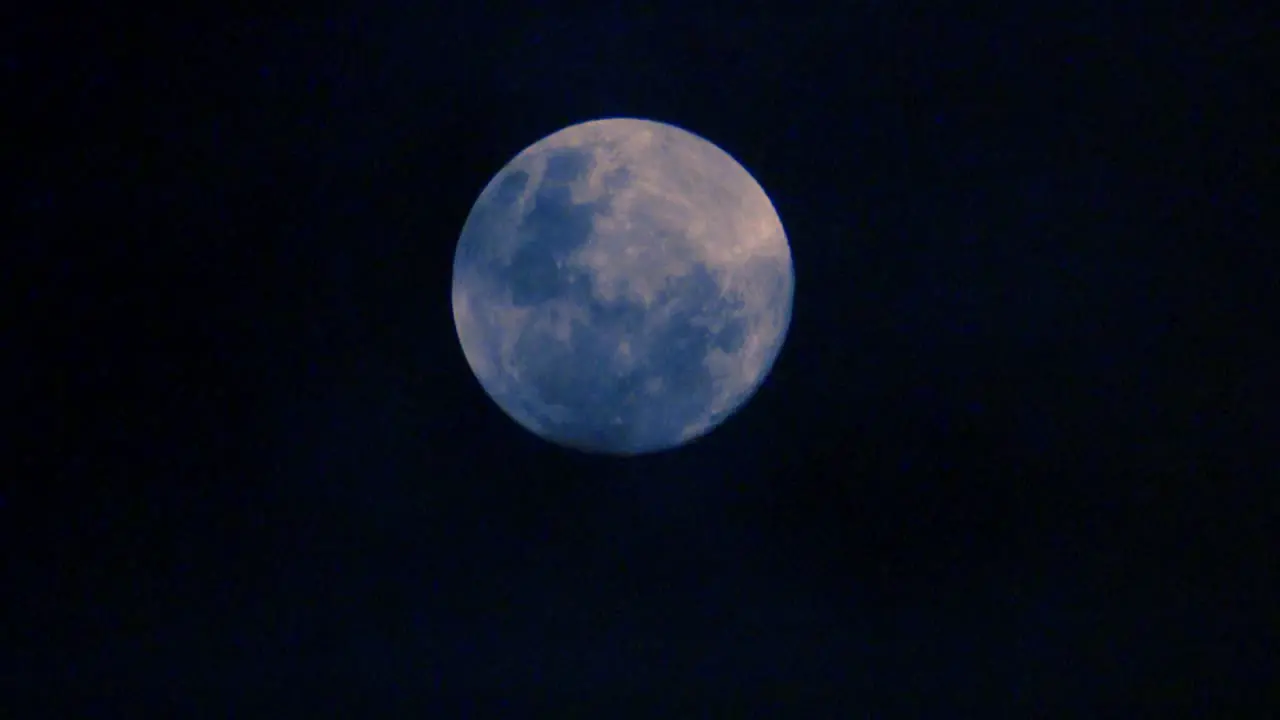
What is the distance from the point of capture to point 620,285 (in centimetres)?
264

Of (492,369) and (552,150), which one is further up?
(552,150)

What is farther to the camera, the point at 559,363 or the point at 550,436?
the point at 550,436

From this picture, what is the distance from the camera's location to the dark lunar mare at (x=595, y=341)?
267cm

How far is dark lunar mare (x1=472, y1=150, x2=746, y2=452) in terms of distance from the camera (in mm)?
2666

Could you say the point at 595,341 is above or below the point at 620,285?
below

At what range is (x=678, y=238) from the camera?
8.73 feet

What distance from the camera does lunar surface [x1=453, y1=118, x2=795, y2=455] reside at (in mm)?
2660

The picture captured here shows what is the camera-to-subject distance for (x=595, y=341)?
2.67m

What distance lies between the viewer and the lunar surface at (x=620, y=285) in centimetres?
266

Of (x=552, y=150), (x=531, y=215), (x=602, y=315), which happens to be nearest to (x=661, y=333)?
(x=602, y=315)

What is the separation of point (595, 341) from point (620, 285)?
7.9 inches

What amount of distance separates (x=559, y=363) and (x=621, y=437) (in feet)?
1.13

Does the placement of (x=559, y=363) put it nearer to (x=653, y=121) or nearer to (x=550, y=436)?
(x=550, y=436)

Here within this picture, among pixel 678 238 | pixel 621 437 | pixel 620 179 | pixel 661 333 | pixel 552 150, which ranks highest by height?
pixel 552 150
